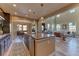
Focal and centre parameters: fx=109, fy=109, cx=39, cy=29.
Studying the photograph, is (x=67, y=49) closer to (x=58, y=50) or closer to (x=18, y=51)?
(x=58, y=50)

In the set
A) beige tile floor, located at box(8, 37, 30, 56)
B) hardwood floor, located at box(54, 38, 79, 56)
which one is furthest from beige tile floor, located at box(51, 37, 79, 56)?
beige tile floor, located at box(8, 37, 30, 56)

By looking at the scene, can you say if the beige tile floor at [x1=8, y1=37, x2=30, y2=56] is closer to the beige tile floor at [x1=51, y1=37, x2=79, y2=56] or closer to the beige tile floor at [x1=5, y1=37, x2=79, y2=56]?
the beige tile floor at [x1=5, y1=37, x2=79, y2=56]

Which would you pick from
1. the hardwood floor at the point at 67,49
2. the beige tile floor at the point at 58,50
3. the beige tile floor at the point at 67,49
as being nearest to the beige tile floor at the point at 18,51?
the beige tile floor at the point at 58,50

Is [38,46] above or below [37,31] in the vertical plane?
below

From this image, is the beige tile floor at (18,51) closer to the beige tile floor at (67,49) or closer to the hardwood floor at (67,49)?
the beige tile floor at (67,49)

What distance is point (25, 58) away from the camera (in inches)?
77.5

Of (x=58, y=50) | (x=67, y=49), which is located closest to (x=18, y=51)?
(x=58, y=50)

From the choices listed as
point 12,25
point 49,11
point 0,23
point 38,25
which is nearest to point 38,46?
point 38,25

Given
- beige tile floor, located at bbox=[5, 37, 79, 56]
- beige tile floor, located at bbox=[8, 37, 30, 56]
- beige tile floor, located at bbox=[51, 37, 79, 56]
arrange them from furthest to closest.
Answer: beige tile floor, located at bbox=[51, 37, 79, 56] < beige tile floor, located at bbox=[5, 37, 79, 56] < beige tile floor, located at bbox=[8, 37, 30, 56]

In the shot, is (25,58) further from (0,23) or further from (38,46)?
(0,23)

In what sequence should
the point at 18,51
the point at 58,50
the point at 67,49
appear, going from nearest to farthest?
the point at 18,51, the point at 58,50, the point at 67,49

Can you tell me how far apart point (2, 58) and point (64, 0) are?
56.6 inches

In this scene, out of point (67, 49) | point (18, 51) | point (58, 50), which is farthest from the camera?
point (67, 49)

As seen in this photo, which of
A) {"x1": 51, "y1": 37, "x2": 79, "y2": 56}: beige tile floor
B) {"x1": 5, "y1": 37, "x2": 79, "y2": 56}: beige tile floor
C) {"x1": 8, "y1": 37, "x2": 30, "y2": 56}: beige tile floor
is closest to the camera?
{"x1": 8, "y1": 37, "x2": 30, "y2": 56}: beige tile floor
